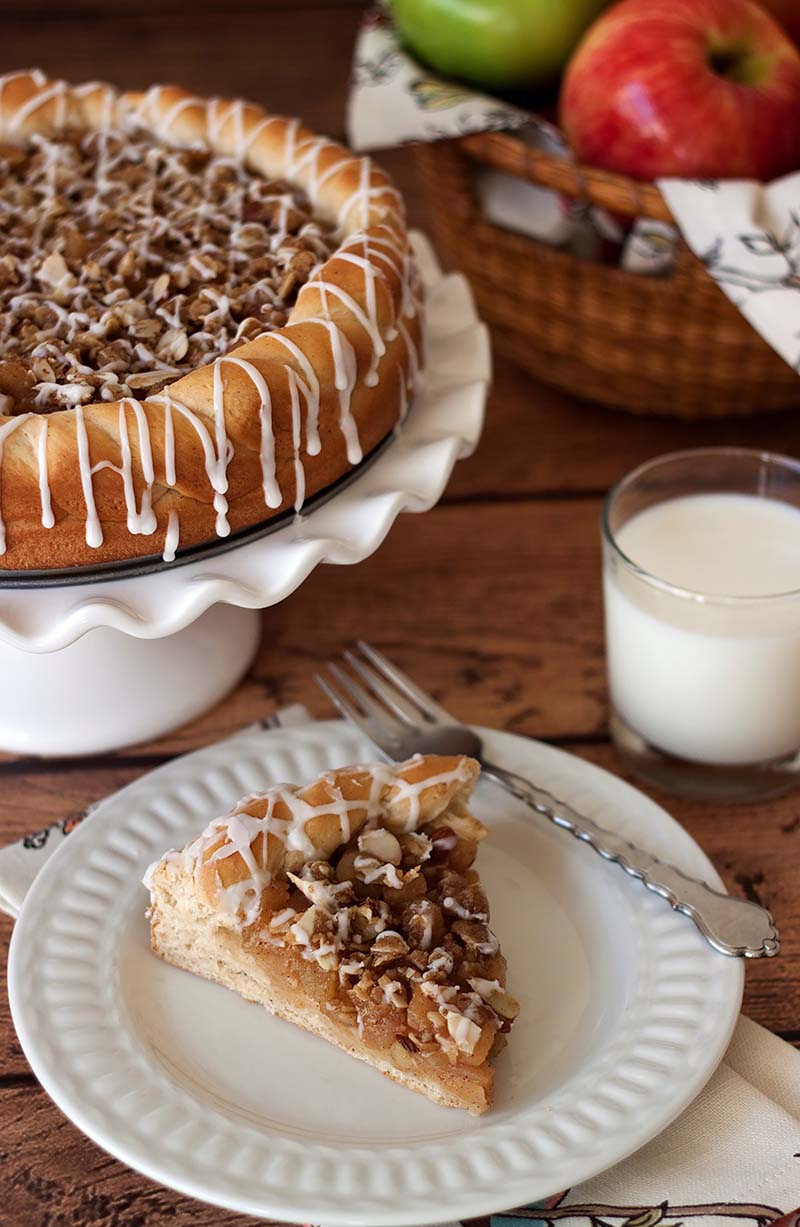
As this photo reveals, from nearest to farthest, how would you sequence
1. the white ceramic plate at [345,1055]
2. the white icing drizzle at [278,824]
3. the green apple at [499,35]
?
1. the white ceramic plate at [345,1055]
2. the white icing drizzle at [278,824]
3. the green apple at [499,35]

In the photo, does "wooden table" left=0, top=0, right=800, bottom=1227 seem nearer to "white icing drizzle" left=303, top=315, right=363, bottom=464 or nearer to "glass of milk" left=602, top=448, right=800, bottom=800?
"glass of milk" left=602, top=448, right=800, bottom=800

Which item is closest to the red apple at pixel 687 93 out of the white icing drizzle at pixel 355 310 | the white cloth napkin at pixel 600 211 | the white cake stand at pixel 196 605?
the white cloth napkin at pixel 600 211

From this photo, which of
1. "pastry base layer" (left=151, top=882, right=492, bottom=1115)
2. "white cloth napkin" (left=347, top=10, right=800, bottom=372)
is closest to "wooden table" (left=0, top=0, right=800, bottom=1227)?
"pastry base layer" (left=151, top=882, right=492, bottom=1115)

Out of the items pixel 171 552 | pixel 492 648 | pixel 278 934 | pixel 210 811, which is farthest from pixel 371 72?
pixel 278 934

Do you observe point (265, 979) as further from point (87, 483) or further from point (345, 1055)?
point (87, 483)

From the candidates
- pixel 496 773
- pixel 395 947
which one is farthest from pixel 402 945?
pixel 496 773

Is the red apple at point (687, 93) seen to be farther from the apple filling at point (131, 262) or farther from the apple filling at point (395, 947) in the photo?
the apple filling at point (395, 947)
